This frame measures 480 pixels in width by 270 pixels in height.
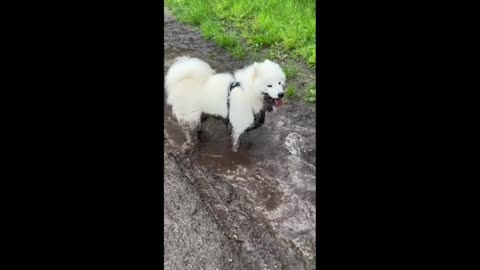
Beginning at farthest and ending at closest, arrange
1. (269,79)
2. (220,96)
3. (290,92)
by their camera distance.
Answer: (290,92) < (220,96) < (269,79)

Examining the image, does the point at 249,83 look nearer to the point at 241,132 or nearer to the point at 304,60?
the point at 241,132

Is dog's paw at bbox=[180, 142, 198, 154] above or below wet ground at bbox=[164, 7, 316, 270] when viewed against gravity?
above

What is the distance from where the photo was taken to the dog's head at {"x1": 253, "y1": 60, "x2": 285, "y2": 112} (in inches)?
129

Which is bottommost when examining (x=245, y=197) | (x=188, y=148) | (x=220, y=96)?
(x=245, y=197)

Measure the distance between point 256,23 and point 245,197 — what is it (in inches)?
88.8

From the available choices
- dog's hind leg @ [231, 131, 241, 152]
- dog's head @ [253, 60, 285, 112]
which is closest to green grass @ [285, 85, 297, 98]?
dog's hind leg @ [231, 131, 241, 152]

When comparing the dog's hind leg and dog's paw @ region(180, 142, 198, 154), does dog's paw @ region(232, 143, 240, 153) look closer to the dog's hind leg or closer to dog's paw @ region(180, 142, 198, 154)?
the dog's hind leg

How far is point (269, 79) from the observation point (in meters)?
3.30

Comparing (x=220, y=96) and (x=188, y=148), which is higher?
(x=220, y=96)

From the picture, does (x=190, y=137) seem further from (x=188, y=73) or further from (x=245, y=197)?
(x=245, y=197)

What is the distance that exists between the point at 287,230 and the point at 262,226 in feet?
0.54

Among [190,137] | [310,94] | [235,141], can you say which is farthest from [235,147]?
[310,94]

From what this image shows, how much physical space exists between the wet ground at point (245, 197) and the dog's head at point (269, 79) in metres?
0.56

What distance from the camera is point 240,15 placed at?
4988 millimetres
